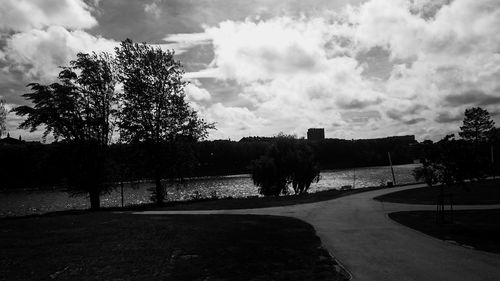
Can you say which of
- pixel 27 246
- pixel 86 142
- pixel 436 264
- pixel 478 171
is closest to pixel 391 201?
pixel 478 171

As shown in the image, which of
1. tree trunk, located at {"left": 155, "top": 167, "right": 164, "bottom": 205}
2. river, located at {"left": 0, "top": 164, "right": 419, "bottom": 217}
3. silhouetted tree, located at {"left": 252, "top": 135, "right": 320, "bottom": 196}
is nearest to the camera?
tree trunk, located at {"left": 155, "top": 167, "right": 164, "bottom": 205}

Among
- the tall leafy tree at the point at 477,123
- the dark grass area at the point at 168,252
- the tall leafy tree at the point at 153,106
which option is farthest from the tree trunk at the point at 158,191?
the tall leafy tree at the point at 477,123

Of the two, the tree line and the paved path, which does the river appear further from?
the paved path

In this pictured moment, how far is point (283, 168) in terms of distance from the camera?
50125mm

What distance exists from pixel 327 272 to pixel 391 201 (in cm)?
1843

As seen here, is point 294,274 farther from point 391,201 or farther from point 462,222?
point 391,201

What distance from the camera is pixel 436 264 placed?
11.0m

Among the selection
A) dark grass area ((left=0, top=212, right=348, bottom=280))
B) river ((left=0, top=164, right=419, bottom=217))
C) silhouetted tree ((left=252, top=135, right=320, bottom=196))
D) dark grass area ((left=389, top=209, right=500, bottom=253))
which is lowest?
river ((left=0, top=164, right=419, bottom=217))

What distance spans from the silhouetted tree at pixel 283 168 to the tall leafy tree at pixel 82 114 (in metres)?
19.2

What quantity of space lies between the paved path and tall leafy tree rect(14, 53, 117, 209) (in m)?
25.0

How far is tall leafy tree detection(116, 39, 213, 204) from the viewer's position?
36250 millimetres

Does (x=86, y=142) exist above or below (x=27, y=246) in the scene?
above

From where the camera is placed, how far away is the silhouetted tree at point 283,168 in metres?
49.3

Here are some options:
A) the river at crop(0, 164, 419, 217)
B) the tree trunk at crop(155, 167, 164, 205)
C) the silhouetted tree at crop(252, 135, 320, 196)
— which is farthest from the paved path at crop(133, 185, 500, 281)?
the river at crop(0, 164, 419, 217)
